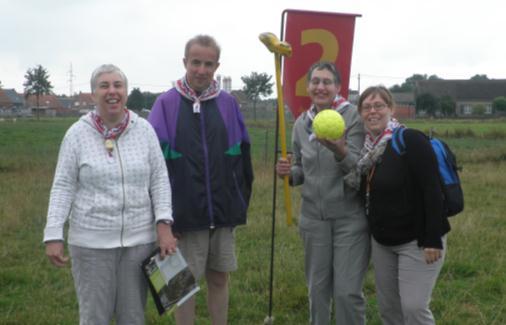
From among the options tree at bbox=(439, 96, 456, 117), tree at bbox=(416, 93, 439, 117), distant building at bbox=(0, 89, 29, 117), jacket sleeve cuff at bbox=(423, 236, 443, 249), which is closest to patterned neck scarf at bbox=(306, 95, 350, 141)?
jacket sleeve cuff at bbox=(423, 236, 443, 249)

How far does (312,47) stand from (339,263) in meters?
2.18

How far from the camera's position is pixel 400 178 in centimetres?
319

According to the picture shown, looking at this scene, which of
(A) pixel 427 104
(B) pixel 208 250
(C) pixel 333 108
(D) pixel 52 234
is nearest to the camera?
(D) pixel 52 234

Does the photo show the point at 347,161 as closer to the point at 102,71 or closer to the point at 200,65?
the point at 200,65

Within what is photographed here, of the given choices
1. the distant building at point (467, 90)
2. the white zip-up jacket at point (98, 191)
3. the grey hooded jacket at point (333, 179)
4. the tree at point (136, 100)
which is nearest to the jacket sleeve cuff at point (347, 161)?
the grey hooded jacket at point (333, 179)

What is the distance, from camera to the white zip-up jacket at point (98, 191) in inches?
117

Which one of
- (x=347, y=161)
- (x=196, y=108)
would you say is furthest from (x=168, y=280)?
(x=347, y=161)

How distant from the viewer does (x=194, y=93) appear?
3576mm

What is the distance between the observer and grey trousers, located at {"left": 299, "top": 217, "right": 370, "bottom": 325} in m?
3.54

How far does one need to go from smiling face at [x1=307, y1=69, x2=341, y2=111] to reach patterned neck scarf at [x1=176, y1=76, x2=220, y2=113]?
65 cm

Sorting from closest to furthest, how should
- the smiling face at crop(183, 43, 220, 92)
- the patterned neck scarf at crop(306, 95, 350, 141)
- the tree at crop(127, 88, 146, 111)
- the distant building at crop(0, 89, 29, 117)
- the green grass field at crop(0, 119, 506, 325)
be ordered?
the smiling face at crop(183, 43, 220, 92) < the patterned neck scarf at crop(306, 95, 350, 141) < the green grass field at crop(0, 119, 506, 325) < the tree at crop(127, 88, 146, 111) < the distant building at crop(0, 89, 29, 117)

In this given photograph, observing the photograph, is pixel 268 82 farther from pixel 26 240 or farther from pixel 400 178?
pixel 400 178

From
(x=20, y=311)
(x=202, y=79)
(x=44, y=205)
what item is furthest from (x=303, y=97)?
(x=44, y=205)

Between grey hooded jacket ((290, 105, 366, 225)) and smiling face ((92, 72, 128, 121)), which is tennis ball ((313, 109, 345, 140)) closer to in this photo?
grey hooded jacket ((290, 105, 366, 225))
